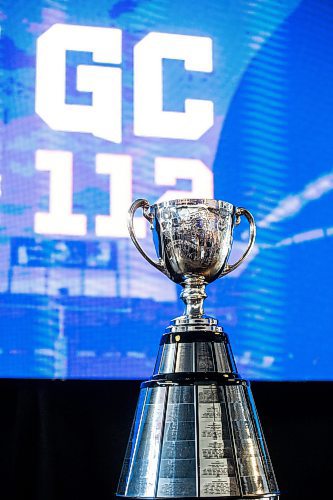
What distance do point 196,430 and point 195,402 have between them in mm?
46

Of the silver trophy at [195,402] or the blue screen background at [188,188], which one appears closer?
the silver trophy at [195,402]

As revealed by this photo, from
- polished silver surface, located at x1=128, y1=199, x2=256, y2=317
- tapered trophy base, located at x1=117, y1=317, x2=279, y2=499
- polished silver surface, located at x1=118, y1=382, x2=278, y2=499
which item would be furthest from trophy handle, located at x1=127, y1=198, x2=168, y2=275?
polished silver surface, located at x1=118, y1=382, x2=278, y2=499

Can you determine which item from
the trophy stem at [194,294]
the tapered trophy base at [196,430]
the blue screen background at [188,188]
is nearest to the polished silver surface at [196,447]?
the tapered trophy base at [196,430]

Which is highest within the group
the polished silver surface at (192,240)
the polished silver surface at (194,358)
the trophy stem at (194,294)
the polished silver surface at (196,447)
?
the polished silver surface at (192,240)

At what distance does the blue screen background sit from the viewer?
1819 millimetres

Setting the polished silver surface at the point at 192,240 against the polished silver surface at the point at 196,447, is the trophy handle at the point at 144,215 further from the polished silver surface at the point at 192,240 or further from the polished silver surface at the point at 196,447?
the polished silver surface at the point at 196,447

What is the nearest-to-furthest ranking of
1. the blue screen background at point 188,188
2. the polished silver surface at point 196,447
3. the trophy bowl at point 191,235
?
the polished silver surface at point 196,447, the trophy bowl at point 191,235, the blue screen background at point 188,188

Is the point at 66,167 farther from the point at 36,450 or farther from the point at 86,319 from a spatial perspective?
the point at 36,450

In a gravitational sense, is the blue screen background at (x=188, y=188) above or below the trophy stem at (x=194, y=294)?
above

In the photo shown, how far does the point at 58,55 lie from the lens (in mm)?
1963

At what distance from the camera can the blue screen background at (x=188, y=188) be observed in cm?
182

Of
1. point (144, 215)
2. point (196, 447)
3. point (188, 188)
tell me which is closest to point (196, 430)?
point (196, 447)

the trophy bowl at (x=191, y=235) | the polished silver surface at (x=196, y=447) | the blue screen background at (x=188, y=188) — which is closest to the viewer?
the polished silver surface at (x=196, y=447)

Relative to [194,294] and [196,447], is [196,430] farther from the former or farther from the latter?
[194,294]
